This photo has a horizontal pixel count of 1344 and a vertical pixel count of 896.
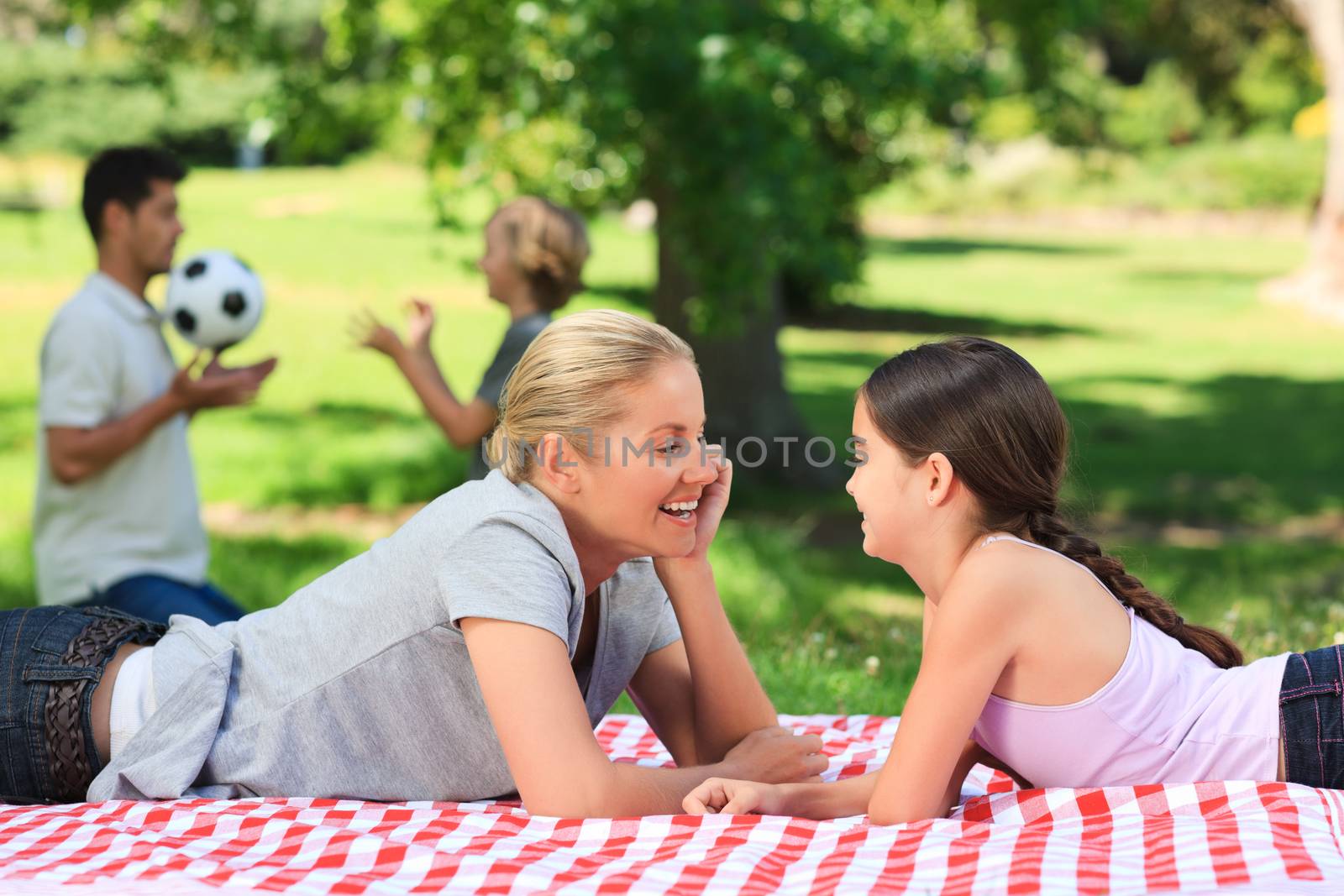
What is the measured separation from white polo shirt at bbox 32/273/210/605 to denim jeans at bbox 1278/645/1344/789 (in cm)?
362

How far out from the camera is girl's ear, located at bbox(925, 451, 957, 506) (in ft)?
8.85

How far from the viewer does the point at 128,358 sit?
4871 millimetres

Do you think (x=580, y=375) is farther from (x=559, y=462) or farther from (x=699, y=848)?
(x=699, y=848)

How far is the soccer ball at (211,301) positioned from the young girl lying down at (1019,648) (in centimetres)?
318

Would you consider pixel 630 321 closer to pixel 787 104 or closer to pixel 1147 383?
pixel 787 104

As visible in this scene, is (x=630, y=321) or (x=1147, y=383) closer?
(x=630, y=321)

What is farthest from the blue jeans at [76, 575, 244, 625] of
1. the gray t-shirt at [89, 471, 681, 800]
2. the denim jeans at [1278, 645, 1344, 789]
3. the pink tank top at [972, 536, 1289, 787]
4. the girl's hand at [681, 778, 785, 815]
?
the denim jeans at [1278, 645, 1344, 789]

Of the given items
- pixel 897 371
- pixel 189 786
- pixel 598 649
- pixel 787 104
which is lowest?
pixel 189 786

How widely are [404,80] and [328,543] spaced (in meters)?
3.20

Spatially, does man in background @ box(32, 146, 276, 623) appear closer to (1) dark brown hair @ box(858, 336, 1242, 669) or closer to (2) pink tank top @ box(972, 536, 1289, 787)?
(1) dark brown hair @ box(858, 336, 1242, 669)

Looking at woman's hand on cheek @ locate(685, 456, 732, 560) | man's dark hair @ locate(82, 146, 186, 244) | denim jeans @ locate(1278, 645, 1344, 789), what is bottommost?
denim jeans @ locate(1278, 645, 1344, 789)

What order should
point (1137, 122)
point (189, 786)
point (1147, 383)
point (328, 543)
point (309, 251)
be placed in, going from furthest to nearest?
point (1137, 122)
point (309, 251)
point (1147, 383)
point (328, 543)
point (189, 786)

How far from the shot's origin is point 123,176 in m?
4.91

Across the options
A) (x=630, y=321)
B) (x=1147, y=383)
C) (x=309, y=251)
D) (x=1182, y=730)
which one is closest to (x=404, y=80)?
(x=630, y=321)
